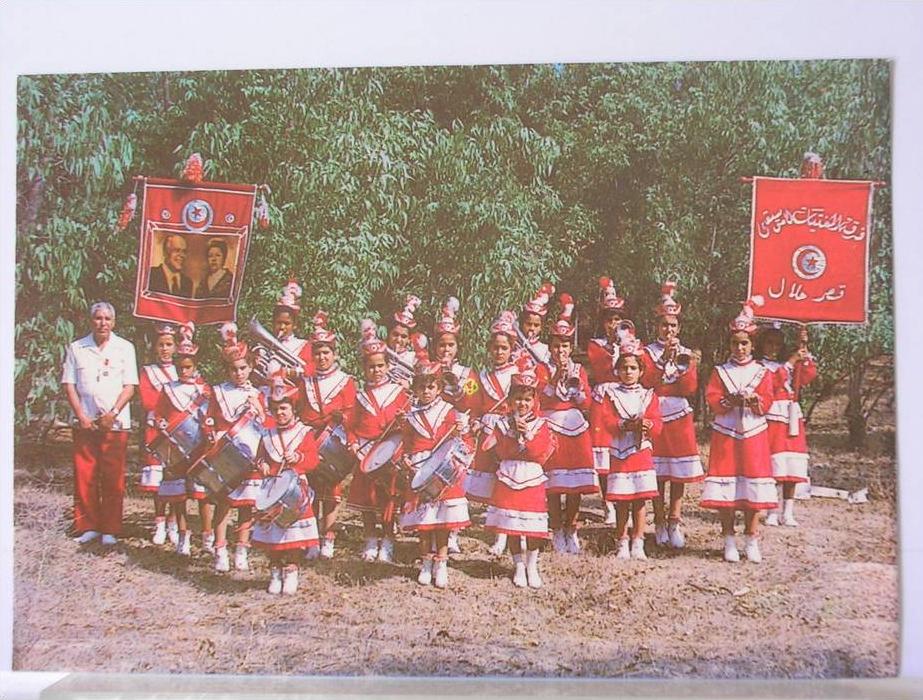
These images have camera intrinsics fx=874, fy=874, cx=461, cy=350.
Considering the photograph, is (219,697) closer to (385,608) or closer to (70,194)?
(385,608)

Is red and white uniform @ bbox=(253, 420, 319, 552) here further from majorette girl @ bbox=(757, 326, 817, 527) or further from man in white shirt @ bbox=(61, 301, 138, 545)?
majorette girl @ bbox=(757, 326, 817, 527)

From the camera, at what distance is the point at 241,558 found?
3730mm

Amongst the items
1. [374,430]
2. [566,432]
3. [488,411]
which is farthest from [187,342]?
[566,432]

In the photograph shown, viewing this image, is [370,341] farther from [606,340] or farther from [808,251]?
[808,251]

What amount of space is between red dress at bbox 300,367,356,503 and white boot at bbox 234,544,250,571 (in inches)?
23.3

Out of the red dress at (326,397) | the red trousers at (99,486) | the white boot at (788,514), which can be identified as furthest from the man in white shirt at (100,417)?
the white boot at (788,514)

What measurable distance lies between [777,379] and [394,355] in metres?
1.63

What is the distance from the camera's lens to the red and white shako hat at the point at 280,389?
3.73m

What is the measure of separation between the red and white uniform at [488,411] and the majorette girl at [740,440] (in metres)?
0.87

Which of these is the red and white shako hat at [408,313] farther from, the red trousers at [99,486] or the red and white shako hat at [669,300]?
the red trousers at [99,486]

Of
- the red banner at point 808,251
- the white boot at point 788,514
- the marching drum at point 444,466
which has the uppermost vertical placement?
the red banner at point 808,251

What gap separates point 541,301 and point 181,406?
1608 mm

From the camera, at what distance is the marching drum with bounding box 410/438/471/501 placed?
3701 millimetres

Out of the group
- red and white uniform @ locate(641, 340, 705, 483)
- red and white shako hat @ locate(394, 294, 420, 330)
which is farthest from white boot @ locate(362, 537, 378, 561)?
red and white uniform @ locate(641, 340, 705, 483)
